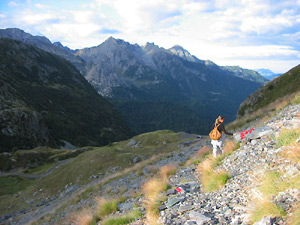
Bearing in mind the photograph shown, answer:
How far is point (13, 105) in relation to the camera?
115 m

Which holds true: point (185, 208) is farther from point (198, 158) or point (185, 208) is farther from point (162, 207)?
point (198, 158)

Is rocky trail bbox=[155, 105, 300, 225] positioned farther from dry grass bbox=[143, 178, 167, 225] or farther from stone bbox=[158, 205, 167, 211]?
dry grass bbox=[143, 178, 167, 225]

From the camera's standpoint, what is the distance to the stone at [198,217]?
683 cm

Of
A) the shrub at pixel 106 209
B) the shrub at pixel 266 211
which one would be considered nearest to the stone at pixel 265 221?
the shrub at pixel 266 211

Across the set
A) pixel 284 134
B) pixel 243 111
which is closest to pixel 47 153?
pixel 243 111

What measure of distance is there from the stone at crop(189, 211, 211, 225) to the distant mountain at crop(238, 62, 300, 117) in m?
41.3

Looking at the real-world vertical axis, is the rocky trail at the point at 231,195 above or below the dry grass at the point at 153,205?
above

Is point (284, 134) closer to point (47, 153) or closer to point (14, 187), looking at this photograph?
point (14, 187)

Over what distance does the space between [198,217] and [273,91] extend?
46343mm

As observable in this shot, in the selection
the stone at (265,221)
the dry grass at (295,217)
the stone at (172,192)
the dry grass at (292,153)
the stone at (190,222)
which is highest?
the dry grass at (292,153)

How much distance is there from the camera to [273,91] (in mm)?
45906

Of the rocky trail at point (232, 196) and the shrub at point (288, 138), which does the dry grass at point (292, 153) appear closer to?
the rocky trail at point (232, 196)

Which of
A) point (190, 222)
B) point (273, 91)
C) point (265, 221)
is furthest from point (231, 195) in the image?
point (273, 91)

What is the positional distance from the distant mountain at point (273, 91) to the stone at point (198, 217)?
41304 millimetres
